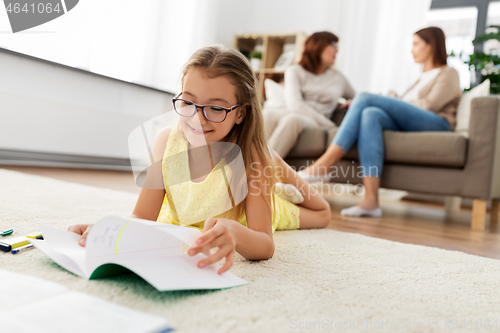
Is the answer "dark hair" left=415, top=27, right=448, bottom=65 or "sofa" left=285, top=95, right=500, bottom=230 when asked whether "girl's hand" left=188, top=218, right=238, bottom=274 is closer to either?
"sofa" left=285, top=95, right=500, bottom=230

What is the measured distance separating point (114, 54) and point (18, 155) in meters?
0.98

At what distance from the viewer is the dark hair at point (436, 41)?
202 centimetres

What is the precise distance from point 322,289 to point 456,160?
1.32 metres

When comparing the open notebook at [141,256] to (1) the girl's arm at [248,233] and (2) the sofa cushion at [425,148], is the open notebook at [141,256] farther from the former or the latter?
(2) the sofa cushion at [425,148]

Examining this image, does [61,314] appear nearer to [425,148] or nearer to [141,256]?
[141,256]

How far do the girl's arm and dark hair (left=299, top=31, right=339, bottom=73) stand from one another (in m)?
1.65

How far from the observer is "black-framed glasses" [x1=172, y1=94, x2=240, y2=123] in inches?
29.1

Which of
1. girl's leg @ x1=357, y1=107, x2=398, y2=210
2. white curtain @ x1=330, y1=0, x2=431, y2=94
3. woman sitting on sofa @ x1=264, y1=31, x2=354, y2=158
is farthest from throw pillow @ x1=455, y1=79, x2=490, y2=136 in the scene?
white curtain @ x1=330, y1=0, x2=431, y2=94

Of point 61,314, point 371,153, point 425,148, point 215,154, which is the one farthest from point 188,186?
point 425,148

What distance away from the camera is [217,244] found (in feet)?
1.83

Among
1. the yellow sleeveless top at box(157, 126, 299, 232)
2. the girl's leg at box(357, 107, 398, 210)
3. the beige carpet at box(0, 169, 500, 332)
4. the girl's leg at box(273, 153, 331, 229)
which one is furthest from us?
the girl's leg at box(357, 107, 398, 210)

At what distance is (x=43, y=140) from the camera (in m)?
2.56

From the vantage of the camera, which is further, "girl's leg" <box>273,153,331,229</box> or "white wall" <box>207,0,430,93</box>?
"white wall" <box>207,0,430,93</box>

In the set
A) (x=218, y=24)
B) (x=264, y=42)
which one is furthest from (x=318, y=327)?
(x=218, y=24)
